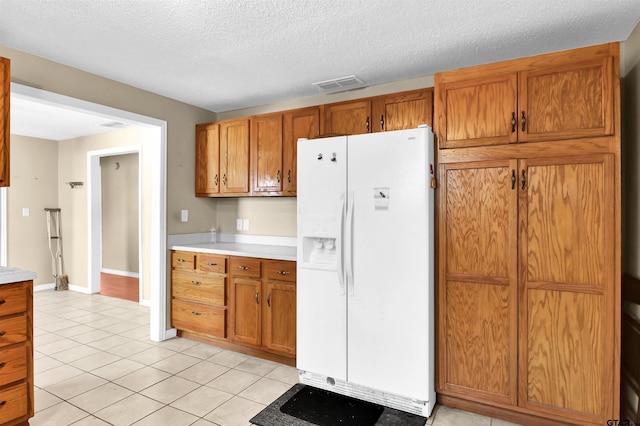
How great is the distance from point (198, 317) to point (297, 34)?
9.17 ft

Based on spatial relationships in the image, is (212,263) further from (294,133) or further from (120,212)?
(120,212)

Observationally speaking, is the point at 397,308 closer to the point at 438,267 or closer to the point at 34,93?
the point at 438,267

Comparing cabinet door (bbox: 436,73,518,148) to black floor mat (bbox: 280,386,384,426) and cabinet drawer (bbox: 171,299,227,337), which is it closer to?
black floor mat (bbox: 280,386,384,426)

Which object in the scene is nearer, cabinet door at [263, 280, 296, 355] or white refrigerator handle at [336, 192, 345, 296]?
white refrigerator handle at [336, 192, 345, 296]

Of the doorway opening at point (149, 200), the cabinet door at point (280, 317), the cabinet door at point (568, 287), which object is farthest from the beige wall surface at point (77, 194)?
the cabinet door at point (568, 287)

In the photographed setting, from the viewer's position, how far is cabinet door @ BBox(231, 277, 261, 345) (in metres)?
3.25

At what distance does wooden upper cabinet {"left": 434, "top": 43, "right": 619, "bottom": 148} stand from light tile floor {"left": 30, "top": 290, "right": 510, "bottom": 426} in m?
1.88

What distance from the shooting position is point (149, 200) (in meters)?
4.80

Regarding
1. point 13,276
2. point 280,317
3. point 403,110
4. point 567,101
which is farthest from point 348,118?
point 13,276

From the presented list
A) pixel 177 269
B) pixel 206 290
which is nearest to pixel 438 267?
pixel 206 290

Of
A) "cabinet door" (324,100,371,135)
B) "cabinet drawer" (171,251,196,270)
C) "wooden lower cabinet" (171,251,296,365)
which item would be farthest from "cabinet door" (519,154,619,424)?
"cabinet drawer" (171,251,196,270)

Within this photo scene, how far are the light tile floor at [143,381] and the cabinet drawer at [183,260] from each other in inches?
31.1

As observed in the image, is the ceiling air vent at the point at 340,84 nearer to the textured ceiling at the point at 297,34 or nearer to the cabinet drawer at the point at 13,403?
the textured ceiling at the point at 297,34

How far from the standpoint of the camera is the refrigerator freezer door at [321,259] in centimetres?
257
